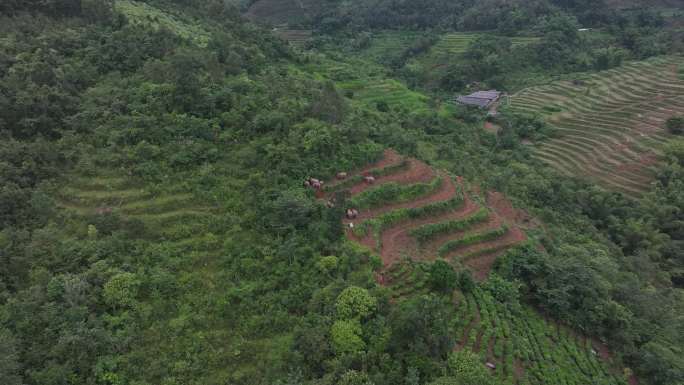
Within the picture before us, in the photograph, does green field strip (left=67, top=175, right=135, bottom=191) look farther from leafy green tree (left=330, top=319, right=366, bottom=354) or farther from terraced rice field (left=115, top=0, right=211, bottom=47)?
terraced rice field (left=115, top=0, right=211, bottom=47)

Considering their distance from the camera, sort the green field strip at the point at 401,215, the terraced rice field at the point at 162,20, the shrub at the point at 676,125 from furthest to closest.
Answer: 1. the shrub at the point at 676,125
2. the terraced rice field at the point at 162,20
3. the green field strip at the point at 401,215

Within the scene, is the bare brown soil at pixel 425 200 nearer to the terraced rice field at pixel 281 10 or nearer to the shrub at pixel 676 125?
the shrub at pixel 676 125

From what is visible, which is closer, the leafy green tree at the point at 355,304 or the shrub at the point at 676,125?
the leafy green tree at the point at 355,304

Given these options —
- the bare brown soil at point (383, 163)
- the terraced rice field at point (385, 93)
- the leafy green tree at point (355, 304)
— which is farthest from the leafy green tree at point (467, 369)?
the terraced rice field at point (385, 93)

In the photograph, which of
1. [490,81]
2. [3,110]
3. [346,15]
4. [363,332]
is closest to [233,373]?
[363,332]

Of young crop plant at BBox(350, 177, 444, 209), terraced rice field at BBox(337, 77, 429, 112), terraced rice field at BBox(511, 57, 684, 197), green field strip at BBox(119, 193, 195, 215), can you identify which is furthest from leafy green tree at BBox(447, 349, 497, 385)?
terraced rice field at BBox(337, 77, 429, 112)

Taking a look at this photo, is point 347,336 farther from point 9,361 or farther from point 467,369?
point 9,361
